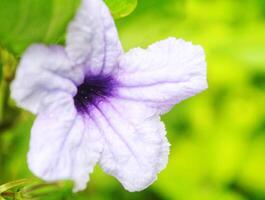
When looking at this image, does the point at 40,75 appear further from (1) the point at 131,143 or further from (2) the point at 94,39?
(1) the point at 131,143

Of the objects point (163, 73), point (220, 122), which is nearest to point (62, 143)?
point (163, 73)

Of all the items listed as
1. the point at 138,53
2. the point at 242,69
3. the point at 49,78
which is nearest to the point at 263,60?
the point at 242,69

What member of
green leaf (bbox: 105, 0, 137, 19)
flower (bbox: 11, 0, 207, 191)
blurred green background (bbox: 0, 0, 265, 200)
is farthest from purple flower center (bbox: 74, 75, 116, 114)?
blurred green background (bbox: 0, 0, 265, 200)

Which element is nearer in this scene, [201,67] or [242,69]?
[201,67]

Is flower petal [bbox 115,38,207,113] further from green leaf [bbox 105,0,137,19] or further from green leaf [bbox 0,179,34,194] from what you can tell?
green leaf [bbox 0,179,34,194]

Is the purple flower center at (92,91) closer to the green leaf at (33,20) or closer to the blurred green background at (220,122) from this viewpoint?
the green leaf at (33,20)

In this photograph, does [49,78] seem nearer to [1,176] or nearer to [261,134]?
[1,176]

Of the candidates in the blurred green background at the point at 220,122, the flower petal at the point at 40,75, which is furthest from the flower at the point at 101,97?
the blurred green background at the point at 220,122
